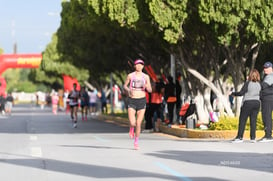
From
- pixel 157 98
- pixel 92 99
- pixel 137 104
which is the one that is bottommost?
pixel 137 104

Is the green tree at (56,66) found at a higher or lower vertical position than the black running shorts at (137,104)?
higher

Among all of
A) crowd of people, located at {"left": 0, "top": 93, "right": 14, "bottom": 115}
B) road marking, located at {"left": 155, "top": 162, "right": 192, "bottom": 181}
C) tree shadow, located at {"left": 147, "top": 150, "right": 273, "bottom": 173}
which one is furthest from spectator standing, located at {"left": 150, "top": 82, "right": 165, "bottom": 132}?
crowd of people, located at {"left": 0, "top": 93, "right": 14, "bottom": 115}

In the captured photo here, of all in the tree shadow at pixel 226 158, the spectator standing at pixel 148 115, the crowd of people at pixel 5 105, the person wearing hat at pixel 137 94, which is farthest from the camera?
the crowd of people at pixel 5 105

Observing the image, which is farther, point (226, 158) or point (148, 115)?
point (148, 115)

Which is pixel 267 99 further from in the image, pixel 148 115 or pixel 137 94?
pixel 148 115

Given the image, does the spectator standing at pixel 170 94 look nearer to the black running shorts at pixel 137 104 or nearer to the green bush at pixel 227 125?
the green bush at pixel 227 125

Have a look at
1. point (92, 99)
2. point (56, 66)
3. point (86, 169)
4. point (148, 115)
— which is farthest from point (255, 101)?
point (56, 66)

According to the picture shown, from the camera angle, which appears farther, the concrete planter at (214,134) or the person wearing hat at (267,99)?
the concrete planter at (214,134)

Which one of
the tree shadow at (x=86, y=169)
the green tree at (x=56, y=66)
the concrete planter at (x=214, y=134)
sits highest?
the green tree at (x=56, y=66)

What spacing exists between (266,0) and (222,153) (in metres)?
7.60

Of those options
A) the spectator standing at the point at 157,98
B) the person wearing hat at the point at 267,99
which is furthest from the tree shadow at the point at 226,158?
the spectator standing at the point at 157,98

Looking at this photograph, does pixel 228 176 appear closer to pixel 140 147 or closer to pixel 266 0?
pixel 140 147

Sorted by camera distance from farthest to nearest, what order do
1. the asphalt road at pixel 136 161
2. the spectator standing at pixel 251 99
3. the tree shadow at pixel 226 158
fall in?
the spectator standing at pixel 251 99, the tree shadow at pixel 226 158, the asphalt road at pixel 136 161

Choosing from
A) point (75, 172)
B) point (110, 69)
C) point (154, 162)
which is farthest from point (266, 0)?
point (110, 69)
